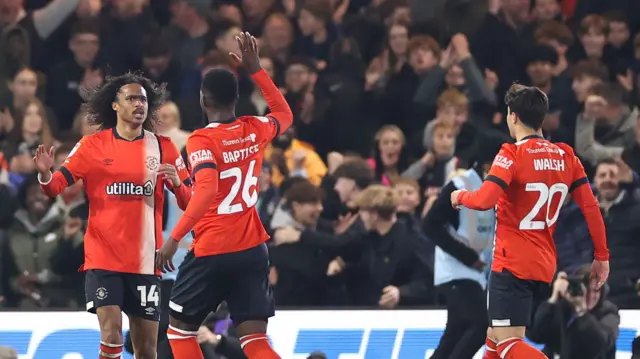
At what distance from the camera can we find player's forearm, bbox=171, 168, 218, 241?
900 cm

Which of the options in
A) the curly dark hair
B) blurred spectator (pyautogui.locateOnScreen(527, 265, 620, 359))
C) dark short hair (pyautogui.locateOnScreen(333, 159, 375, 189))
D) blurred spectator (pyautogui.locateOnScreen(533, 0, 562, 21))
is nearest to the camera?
the curly dark hair

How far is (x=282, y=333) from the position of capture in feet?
37.4

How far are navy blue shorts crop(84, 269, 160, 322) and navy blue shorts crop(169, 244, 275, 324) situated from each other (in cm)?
39

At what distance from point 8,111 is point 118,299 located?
5.60 metres

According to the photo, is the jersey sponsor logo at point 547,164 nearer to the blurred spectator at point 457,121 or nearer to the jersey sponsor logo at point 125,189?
the jersey sponsor logo at point 125,189

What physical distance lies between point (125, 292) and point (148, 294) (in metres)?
0.15

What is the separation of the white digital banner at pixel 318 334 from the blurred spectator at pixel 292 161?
2470mm

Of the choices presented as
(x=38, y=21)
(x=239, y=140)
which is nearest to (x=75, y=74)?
(x=38, y=21)

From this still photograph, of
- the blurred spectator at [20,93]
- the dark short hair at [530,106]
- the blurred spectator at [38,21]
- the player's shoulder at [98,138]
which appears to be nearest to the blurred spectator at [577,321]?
the dark short hair at [530,106]

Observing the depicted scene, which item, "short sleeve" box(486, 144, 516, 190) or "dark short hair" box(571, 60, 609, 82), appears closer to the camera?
"short sleeve" box(486, 144, 516, 190)

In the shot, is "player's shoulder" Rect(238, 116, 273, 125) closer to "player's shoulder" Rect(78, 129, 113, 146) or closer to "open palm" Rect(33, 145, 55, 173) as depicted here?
"player's shoulder" Rect(78, 129, 113, 146)

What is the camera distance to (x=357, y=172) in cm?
1332

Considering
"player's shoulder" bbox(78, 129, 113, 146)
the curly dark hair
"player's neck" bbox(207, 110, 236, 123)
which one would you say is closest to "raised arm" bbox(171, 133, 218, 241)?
"player's neck" bbox(207, 110, 236, 123)

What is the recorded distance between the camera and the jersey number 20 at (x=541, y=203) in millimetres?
9586
